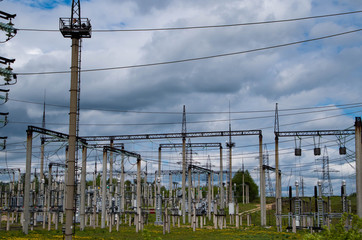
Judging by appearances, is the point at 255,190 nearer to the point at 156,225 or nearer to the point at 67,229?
the point at 156,225

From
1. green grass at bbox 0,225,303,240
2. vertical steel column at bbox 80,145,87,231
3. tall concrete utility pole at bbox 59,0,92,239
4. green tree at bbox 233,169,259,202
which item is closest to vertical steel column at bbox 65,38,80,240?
tall concrete utility pole at bbox 59,0,92,239

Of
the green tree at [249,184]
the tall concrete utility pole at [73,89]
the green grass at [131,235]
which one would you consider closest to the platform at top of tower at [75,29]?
the tall concrete utility pole at [73,89]

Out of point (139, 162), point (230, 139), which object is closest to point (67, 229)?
point (139, 162)

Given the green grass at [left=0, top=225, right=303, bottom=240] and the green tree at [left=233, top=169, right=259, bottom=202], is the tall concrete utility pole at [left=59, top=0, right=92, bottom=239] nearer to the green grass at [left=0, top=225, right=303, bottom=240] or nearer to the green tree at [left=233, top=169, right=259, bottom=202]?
the green grass at [left=0, top=225, right=303, bottom=240]

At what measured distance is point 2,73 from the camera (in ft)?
122

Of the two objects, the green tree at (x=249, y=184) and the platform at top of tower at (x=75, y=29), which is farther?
the green tree at (x=249, y=184)

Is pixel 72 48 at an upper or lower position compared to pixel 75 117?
upper

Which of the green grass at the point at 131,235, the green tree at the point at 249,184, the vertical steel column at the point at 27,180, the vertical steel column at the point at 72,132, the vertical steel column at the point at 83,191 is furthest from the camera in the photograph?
the green tree at the point at 249,184

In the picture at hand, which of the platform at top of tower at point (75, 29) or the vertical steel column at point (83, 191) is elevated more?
the platform at top of tower at point (75, 29)

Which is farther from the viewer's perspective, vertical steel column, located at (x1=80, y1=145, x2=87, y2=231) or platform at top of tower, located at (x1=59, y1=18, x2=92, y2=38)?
vertical steel column, located at (x1=80, y1=145, x2=87, y2=231)

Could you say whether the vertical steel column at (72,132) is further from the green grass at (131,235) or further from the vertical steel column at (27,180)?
the vertical steel column at (27,180)

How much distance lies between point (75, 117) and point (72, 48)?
3589 mm

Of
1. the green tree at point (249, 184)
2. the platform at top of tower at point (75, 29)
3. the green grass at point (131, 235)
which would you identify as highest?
the platform at top of tower at point (75, 29)

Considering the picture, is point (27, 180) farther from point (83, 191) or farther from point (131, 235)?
point (131, 235)
